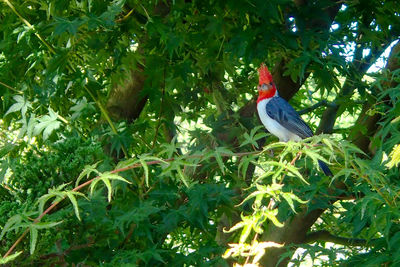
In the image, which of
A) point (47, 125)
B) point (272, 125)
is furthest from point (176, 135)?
point (47, 125)

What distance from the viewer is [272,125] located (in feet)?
12.1

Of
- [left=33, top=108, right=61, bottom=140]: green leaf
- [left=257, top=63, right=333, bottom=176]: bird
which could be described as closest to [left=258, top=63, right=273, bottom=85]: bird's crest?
[left=257, top=63, right=333, bottom=176]: bird

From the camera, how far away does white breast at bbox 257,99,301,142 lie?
371 centimetres

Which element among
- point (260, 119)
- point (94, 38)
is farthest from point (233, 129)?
point (94, 38)

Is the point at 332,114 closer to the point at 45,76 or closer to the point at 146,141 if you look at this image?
the point at 146,141

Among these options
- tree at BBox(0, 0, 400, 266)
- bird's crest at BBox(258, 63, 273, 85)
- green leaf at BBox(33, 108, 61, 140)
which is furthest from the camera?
bird's crest at BBox(258, 63, 273, 85)

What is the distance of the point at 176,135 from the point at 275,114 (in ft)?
1.69

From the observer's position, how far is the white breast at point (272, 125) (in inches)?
146

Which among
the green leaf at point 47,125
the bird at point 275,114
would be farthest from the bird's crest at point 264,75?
the green leaf at point 47,125

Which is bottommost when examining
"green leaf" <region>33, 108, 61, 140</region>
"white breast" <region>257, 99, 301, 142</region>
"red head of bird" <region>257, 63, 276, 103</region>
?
"green leaf" <region>33, 108, 61, 140</region>

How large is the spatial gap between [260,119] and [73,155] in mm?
1730

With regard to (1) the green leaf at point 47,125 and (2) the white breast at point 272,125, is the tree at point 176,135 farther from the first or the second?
(2) the white breast at point 272,125

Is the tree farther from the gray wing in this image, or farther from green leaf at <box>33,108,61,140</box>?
the gray wing

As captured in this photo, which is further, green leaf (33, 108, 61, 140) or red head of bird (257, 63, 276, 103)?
red head of bird (257, 63, 276, 103)
